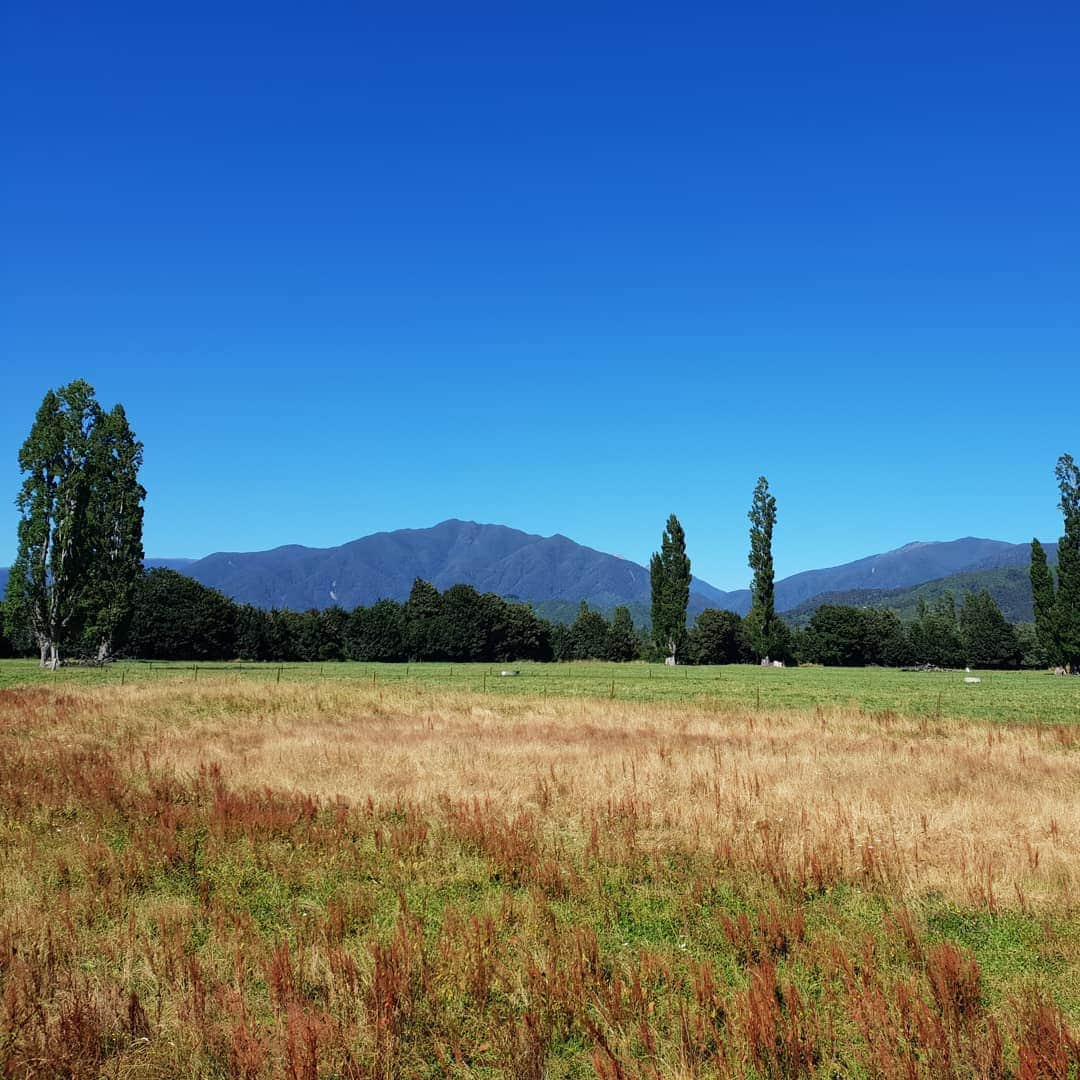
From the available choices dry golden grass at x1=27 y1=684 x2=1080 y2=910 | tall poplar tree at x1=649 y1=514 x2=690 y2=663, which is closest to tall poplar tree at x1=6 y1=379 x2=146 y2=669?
dry golden grass at x1=27 y1=684 x2=1080 y2=910

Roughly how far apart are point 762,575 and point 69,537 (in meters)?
76.1

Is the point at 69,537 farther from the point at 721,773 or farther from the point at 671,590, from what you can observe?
the point at 671,590

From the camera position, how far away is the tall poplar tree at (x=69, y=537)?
53.5 meters

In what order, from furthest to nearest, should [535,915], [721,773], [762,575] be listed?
[762,575]
[721,773]
[535,915]

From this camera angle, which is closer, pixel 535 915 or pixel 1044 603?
pixel 535 915

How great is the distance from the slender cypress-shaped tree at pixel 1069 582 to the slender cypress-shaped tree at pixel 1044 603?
2.23ft

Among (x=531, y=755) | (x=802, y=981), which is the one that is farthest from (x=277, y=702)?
(x=802, y=981)

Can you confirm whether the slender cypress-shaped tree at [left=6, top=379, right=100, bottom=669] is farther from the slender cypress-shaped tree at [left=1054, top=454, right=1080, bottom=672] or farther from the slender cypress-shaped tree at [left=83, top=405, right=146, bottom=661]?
the slender cypress-shaped tree at [left=1054, top=454, right=1080, bottom=672]

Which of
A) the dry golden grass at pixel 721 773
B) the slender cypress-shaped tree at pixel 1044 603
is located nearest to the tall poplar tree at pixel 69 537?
the dry golden grass at pixel 721 773

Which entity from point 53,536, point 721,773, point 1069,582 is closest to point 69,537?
point 53,536

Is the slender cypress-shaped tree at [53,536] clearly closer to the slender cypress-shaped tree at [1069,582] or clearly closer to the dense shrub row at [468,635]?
the dense shrub row at [468,635]

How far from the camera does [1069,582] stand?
73188 millimetres

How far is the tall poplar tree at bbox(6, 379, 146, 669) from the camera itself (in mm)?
53500

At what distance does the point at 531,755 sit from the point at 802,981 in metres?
10.5
